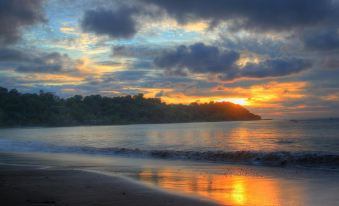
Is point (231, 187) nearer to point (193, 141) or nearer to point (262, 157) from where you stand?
point (262, 157)

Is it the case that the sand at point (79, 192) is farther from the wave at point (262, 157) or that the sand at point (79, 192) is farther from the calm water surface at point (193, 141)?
the calm water surface at point (193, 141)

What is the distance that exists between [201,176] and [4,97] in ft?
568

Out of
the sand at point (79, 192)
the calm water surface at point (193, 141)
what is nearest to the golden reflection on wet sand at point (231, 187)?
the sand at point (79, 192)

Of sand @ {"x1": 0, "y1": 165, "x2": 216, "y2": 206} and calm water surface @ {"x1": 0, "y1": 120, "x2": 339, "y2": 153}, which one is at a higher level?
sand @ {"x1": 0, "y1": 165, "x2": 216, "y2": 206}

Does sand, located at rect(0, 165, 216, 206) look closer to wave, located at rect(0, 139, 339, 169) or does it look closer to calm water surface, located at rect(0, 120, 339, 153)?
wave, located at rect(0, 139, 339, 169)

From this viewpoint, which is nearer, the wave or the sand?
the sand

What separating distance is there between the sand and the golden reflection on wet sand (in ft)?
2.93

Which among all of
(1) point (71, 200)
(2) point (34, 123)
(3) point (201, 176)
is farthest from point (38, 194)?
(2) point (34, 123)

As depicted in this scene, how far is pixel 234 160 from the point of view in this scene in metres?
25.0

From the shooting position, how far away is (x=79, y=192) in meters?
11.8

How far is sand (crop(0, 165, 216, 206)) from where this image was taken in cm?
1028

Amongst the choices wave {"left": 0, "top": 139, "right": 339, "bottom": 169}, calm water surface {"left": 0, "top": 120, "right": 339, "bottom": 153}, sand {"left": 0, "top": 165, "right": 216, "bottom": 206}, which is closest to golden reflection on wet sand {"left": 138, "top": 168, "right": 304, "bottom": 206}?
sand {"left": 0, "top": 165, "right": 216, "bottom": 206}

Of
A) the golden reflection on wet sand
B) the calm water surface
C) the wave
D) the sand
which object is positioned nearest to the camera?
the sand

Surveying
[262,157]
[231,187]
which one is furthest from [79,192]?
[262,157]
